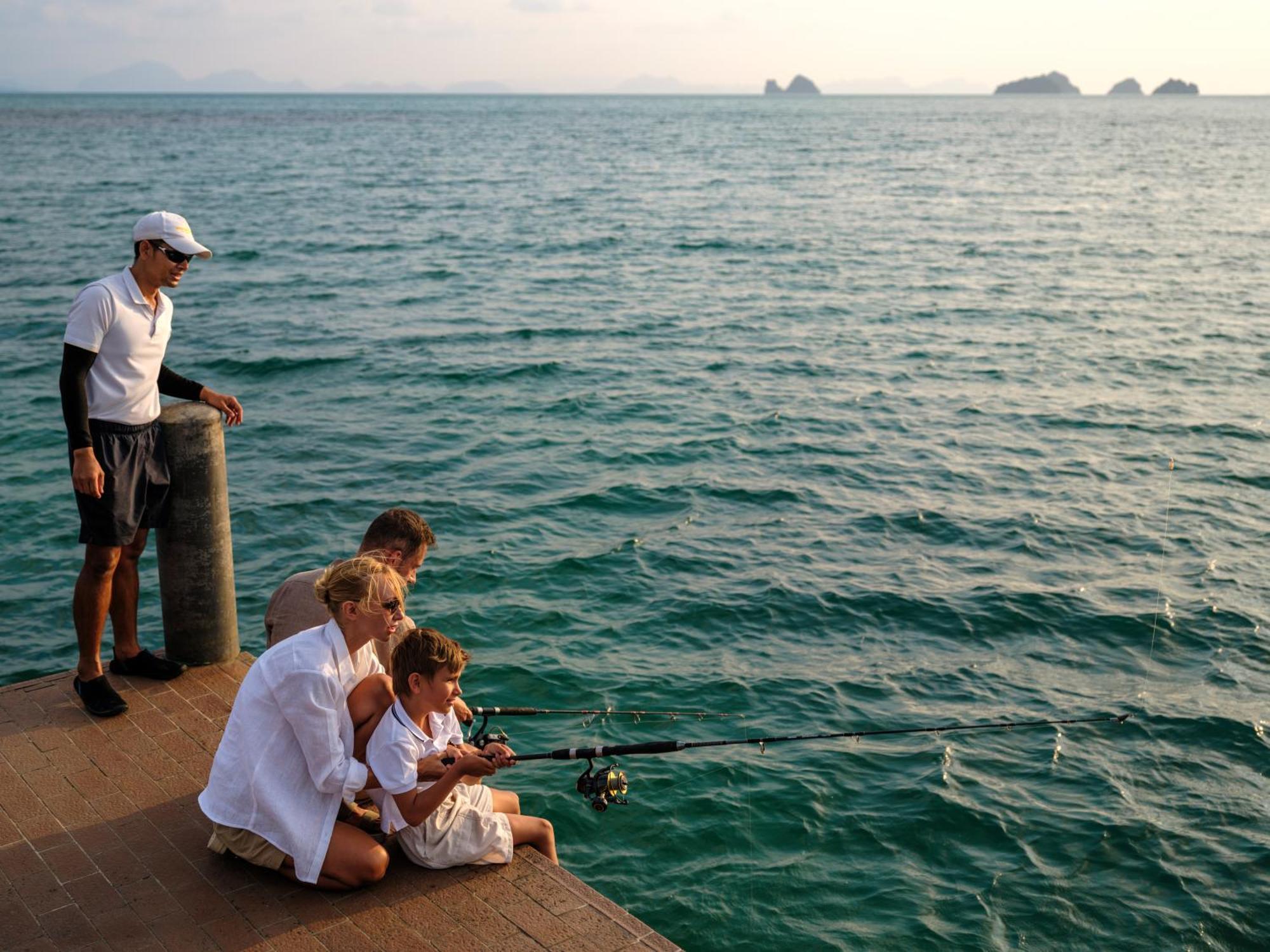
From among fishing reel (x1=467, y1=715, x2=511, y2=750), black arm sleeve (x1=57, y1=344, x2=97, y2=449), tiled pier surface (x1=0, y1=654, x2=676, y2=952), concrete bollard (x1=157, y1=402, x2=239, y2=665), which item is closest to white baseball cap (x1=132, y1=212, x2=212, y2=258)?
black arm sleeve (x1=57, y1=344, x2=97, y2=449)

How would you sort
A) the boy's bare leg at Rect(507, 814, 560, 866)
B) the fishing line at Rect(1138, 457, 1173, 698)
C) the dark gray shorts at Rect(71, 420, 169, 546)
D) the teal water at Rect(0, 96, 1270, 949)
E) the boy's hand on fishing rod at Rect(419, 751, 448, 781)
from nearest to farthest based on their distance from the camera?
1. the boy's hand on fishing rod at Rect(419, 751, 448, 781)
2. the boy's bare leg at Rect(507, 814, 560, 866)
3. the dark gray shorts at Rect(71, 420, 169, 546)
4. the teal water at Rect(0, 96, 1270, 949)
5. the fishing line at Rect(1138, 457, 1173, 698)

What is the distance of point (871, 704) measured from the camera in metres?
8.09

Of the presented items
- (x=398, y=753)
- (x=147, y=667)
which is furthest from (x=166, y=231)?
(x=398, y=753)

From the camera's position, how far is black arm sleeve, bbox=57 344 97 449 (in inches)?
216

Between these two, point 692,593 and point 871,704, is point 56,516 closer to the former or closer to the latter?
point 692,593

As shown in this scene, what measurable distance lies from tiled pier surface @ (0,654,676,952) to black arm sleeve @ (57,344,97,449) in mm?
1439

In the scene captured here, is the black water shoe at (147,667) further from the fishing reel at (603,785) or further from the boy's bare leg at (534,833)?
the fishing reel at (603,785)

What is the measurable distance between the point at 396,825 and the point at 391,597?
874 mm

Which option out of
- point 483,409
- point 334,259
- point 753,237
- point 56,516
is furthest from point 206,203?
point 56,516

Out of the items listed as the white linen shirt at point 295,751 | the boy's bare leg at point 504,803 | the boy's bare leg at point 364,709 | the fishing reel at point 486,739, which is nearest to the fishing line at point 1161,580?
the boy's bare leg at point 504,803

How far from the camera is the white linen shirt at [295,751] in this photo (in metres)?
4.36

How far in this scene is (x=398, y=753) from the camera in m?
4.41

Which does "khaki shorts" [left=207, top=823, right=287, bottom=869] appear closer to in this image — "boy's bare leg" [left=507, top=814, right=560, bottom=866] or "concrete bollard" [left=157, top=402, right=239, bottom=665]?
"boy's bare leg" [left=507, top=814, right=560, bottom=866]

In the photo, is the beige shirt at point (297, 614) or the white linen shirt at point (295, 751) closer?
the white linen shirt at point (295, 751)
